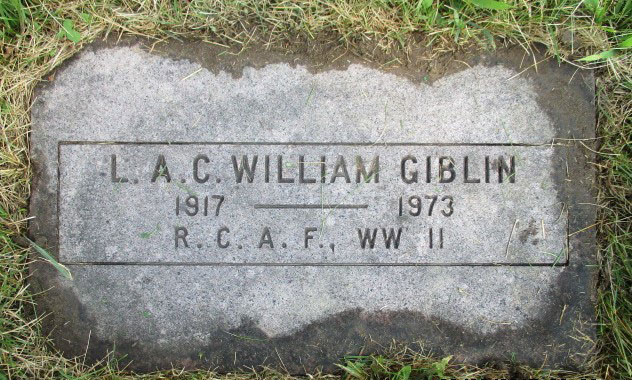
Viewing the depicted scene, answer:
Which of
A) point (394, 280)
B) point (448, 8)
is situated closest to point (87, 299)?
point (394, 280)

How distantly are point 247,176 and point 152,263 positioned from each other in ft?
1.94

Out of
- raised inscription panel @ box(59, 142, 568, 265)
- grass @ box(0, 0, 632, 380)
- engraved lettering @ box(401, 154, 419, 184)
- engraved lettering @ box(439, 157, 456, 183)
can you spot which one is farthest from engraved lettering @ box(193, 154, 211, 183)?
engraved lettering @ box(439, 157, 456, 183)

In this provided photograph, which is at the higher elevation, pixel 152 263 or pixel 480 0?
pixel 480 0

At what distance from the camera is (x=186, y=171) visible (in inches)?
90.7

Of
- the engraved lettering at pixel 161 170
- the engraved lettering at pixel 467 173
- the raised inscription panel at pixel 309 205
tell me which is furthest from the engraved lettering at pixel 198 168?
the engraved lettering at pixel 467 173

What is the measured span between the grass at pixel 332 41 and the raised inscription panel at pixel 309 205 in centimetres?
28

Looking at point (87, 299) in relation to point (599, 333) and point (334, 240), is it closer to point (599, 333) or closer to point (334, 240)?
point (334, 240)

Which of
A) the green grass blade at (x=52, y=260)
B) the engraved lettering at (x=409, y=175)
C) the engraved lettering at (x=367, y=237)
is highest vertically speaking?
the engraved lettering at (x=409, y=175)

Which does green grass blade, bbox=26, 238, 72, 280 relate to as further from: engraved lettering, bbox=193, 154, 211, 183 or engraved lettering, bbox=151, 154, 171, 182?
engraved lettering, bbox=193, 154, 211, 183

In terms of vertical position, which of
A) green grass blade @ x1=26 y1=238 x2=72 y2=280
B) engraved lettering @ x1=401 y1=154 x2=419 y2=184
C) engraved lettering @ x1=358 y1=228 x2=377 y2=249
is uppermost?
engraved lettering @ x1=401 y1=154 x2=419 y2=184

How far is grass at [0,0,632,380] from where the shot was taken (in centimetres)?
229

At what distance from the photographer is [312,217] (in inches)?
90.7

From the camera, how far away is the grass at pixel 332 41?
229 cm

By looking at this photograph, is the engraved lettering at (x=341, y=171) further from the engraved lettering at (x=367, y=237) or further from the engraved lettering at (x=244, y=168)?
the engraved lettering at (x=244, y=168)
